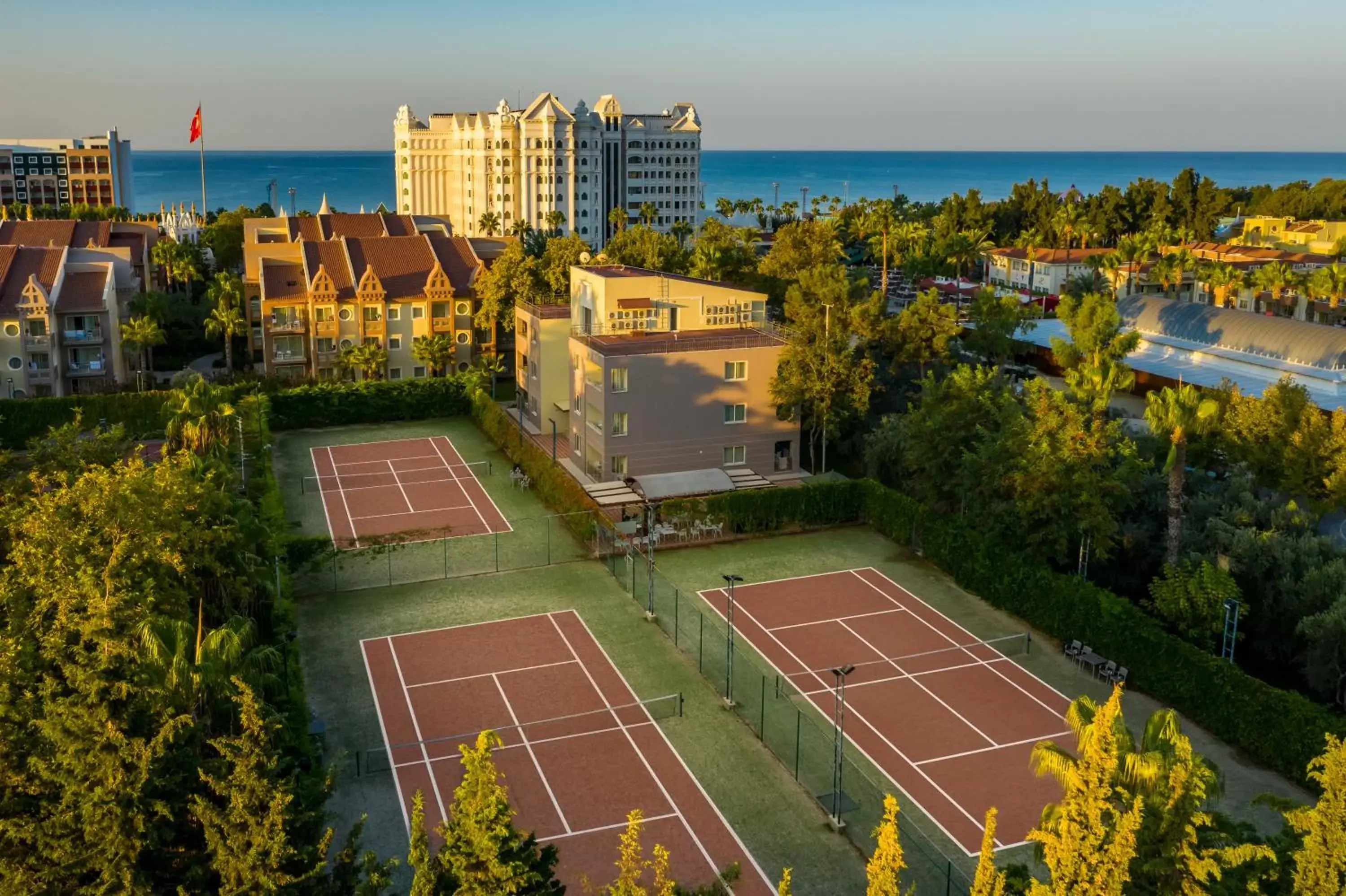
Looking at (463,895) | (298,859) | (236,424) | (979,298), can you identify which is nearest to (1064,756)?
(463,895)

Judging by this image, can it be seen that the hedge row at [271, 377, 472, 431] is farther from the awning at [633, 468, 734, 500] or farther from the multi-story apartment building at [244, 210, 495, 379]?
the awning at [633, 468, 734, 500]

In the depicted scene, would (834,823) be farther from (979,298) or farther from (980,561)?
(979,298)

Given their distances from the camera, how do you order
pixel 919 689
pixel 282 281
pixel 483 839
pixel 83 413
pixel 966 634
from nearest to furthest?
pixel 483 839 → pixel 919 689 → pixel 966 634 → pixel 83 413 → pixel 282 281

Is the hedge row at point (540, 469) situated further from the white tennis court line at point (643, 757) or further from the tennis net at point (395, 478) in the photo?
the white tennis court line at point (643, 757)

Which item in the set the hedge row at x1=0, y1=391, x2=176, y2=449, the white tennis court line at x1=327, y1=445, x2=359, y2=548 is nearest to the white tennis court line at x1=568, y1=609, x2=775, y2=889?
the white tennis court line at x1=327, y1=445, x2=359, y2=548

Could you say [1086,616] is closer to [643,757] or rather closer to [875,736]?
[875,736]

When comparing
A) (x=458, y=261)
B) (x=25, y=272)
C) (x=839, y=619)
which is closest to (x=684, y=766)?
(x=839, y=619)
